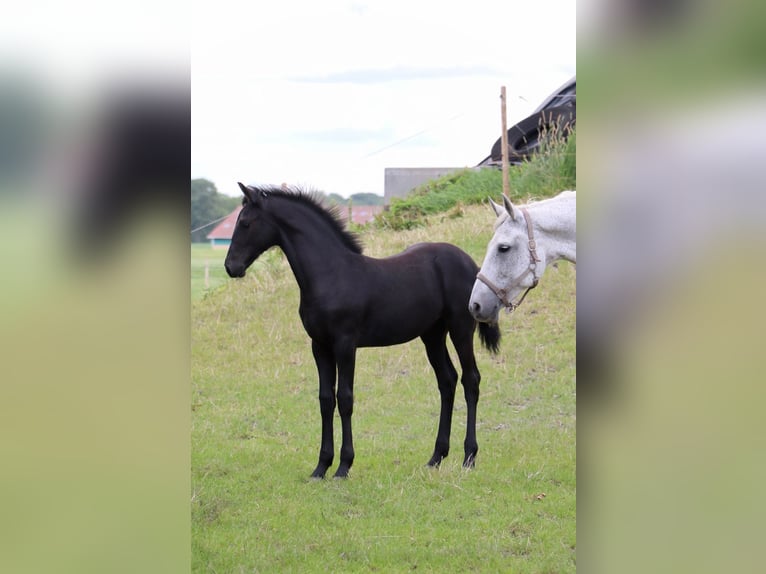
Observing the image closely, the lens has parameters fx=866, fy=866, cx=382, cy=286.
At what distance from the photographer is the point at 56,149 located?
1.53 meters

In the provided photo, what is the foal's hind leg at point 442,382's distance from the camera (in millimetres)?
6344

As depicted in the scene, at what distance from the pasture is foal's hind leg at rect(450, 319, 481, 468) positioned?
15 cm

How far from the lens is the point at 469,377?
651 cm

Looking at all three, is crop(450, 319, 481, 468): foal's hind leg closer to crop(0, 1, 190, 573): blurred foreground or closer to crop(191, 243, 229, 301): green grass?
crop(0, 1, 190, 573): blurred foreground

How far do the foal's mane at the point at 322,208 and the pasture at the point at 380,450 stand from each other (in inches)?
65.4

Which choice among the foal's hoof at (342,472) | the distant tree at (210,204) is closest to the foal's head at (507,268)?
the foal's hoof at (342,472)

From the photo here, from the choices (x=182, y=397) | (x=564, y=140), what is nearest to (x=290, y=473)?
(x=182, y=397)

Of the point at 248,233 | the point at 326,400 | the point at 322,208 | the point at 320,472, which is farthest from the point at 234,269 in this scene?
the point at 320,472

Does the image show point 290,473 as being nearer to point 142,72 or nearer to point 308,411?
point 308,411

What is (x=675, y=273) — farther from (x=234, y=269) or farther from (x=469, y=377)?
(x=469, y=377)

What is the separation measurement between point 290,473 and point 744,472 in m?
5.27

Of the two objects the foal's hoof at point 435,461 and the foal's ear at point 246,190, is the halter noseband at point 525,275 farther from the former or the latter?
the foal's ear at point 246,190

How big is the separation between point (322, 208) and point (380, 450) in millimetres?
2033

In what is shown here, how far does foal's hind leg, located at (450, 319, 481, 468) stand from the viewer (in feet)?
20.7
